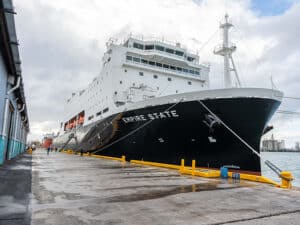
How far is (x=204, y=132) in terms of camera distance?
10031mm

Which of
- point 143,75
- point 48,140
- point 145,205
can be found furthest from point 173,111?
point 48,140

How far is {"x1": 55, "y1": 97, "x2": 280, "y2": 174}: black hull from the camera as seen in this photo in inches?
373

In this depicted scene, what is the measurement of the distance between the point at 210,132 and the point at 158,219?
23.1 feet

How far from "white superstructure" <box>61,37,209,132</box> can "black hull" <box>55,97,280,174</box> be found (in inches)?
119

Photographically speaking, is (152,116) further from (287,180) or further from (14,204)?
(14,204)

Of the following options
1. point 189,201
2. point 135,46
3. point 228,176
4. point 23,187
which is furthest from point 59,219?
point 135,46

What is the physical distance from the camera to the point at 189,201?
A: 14.8 feet

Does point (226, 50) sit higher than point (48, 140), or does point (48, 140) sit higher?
point (226, 50)

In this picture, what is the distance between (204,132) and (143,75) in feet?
26.0

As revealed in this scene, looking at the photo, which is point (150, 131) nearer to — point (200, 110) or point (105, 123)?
point (200, 110)

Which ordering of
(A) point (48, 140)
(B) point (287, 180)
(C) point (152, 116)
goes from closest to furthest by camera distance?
(B) point (287, 180)
(C) point (152, 116)
(A) point (48, 140)

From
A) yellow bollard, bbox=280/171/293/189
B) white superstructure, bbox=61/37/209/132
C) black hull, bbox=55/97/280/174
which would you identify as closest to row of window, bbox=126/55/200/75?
white superstructure, bbox=61/37/209/132

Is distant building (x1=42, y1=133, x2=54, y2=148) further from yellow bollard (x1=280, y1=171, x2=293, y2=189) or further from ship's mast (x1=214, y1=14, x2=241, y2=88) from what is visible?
yellow bollard (x1=280, y1=171, x2=293, y2=189)

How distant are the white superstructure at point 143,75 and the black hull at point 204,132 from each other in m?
3.02
